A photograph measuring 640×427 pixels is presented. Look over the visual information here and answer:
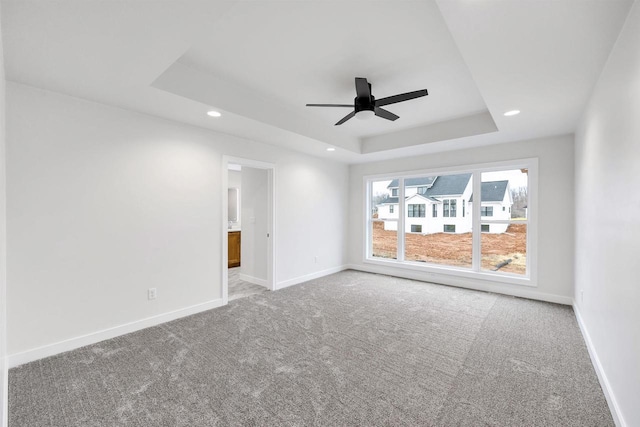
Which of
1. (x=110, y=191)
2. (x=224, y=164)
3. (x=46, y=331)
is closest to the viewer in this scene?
(x=46, y=331)

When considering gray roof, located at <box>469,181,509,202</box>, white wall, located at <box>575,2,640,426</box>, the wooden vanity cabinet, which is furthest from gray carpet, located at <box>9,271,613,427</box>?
the wooden vanity cabinet

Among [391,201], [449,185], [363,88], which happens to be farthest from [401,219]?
[363,88]

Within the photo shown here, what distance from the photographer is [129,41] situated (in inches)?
72.1

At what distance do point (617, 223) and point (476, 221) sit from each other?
2936 millimetres

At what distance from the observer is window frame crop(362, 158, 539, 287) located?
4.12 meters

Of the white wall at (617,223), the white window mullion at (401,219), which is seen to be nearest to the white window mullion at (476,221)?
the white window mullion at (401,219)

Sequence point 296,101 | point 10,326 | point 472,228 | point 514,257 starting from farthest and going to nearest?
point 472,228, point 514,257, point 296,101, point 10,326

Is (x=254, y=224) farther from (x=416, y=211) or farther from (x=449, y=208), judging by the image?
(x=449, y=208)

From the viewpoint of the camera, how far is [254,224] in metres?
4.96

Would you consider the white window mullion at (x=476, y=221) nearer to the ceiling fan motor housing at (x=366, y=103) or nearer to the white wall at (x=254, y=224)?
the ceiling fan motor housing at (x=366, y=103)

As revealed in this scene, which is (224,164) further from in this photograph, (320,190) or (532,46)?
(532,46)

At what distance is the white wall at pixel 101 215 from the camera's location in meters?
2.38

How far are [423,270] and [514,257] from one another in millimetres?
1419

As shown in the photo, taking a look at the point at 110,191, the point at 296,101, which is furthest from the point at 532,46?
the point at 110,191
